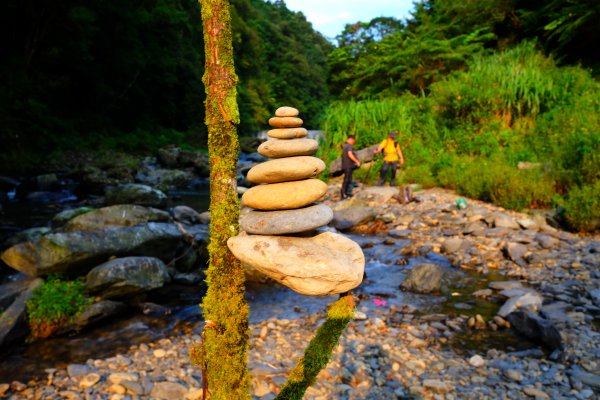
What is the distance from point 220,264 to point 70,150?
2530 centimetres

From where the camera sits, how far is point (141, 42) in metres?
31.0

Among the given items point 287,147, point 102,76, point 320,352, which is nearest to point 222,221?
point 287,147

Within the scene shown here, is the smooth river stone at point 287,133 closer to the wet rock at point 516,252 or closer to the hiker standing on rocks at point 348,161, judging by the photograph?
the wet rock at point 516,252

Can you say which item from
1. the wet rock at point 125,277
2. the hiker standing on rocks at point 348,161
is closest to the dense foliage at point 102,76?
the hiker standing on rocks at point 348,161

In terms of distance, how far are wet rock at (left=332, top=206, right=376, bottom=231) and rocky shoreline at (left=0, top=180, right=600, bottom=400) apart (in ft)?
9.17

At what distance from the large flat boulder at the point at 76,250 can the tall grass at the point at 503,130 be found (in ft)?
29.8

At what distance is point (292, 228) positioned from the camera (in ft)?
6.55

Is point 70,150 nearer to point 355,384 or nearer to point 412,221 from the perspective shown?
point 412,221

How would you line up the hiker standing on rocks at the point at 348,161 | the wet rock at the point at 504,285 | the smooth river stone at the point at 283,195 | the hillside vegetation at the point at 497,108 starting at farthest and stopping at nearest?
the hiker standing on rocks at the point at 348,161, the hillside vegetation at the point at 497,108, the wet rock at the point at 504,285, the smooth river stone at the point at 283,195

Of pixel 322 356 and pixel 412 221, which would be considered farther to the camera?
pixel 412 221

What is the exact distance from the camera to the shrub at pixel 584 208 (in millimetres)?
8609

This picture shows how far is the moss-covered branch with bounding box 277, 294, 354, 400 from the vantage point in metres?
1.82

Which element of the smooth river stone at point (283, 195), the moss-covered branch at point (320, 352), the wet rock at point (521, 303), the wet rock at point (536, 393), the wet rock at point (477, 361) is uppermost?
the smooth river stone at point (283, 195)

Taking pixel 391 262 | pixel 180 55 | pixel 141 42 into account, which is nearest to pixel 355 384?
pixel 391 262
